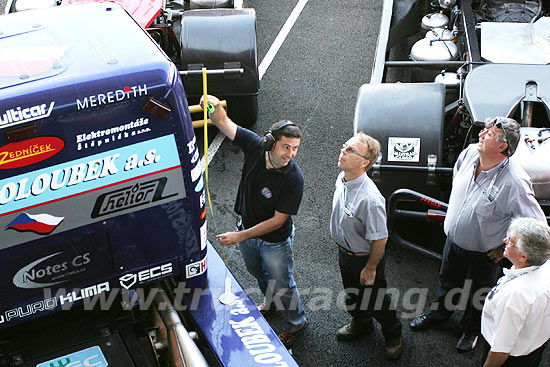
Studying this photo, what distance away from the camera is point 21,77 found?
3.13m

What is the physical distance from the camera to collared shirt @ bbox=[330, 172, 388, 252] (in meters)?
3.98

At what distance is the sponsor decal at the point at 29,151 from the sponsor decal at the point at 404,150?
2.62 metres

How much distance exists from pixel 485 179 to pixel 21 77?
258cm

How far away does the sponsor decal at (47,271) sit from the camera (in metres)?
3.27

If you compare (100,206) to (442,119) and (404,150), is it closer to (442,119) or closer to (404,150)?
(404,150)

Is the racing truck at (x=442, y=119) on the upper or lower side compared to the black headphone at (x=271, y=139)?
lower

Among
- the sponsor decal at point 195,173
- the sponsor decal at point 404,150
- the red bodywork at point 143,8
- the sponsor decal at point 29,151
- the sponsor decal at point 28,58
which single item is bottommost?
the sponsor decal at point 404,150

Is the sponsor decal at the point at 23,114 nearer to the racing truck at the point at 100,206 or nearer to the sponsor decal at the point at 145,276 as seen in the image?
the racing truck at the point at 100,206

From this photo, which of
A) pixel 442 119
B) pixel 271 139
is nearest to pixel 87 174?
pixel 271 139

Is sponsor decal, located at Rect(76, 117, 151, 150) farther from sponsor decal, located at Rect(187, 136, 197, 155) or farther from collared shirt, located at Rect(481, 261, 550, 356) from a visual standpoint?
collared shirt, located at Rect(481, 261, 550, 356)

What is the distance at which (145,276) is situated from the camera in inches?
142

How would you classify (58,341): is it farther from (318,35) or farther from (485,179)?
(318,35)

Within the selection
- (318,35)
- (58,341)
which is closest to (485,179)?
(58,341)

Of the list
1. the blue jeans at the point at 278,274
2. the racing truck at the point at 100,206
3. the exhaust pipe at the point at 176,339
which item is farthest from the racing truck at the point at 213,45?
the exhaust pipe at the point at 176,339
